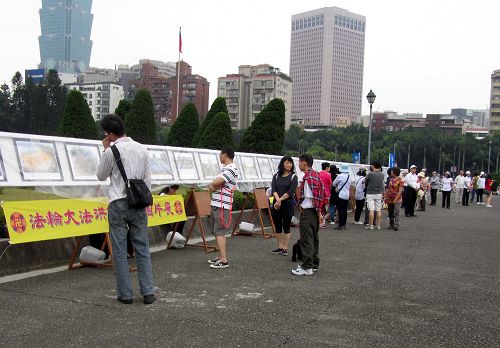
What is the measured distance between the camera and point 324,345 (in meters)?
4.54

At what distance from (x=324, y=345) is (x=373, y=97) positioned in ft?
75.5

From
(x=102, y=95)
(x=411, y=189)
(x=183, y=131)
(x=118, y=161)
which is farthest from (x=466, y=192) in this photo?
(x=102, y=95)

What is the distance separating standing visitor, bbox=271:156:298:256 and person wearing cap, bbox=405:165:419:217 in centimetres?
1067

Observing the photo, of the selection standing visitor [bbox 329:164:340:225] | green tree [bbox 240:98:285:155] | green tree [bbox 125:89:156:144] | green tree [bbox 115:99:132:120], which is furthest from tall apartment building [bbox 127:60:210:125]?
standing visitor [bbox 329:164:340:225]

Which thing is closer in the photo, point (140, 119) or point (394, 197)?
point (394, 197)

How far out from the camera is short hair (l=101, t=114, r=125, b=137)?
5.78 m

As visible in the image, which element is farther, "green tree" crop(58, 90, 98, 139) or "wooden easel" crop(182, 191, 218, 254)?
"green tree" crop(58, 90, 98, 139)

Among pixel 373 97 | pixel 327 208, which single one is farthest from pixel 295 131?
pixel 327 208

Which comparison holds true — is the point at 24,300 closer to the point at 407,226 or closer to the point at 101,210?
the point at 101,210

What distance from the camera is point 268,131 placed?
27188mm

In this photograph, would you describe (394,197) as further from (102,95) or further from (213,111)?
(102,95)

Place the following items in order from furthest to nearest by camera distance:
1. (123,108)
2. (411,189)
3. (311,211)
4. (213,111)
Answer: (123,108)
(213,111)
(411,189)
(311,211)

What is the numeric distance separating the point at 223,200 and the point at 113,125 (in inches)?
Result: 110

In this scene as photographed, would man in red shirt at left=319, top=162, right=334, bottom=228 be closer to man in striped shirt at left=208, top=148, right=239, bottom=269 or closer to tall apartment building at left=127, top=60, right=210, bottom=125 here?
man in striped shirt at left=208, top=148, right=239, bottom=269
